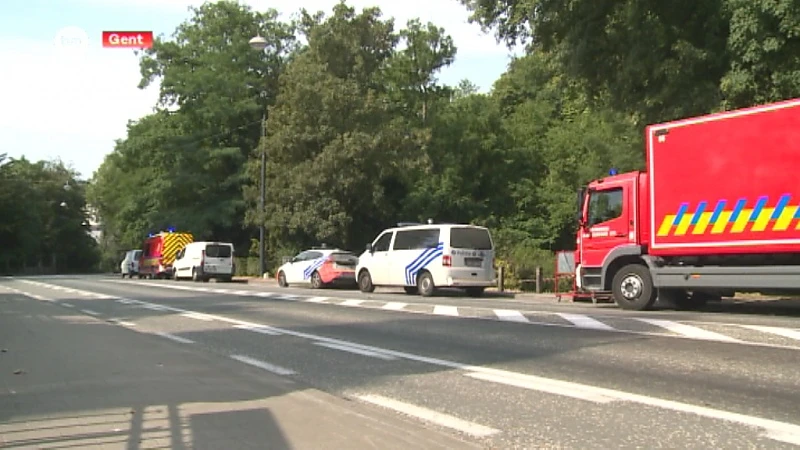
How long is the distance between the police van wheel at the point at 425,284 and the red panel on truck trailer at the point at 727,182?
27.5 feet

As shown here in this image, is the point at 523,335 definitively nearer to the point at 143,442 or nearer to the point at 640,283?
the point at 640,283

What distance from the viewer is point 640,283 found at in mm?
15391

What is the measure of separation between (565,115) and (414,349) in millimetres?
43538

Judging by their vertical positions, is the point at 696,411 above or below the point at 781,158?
below

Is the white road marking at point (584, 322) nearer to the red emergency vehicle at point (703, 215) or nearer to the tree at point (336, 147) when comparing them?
the red emergency vehicle at point (703, 215)

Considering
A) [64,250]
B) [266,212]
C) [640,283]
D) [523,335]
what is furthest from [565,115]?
[64,250]

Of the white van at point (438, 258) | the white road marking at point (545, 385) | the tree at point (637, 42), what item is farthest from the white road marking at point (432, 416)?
the white van at point (438, 258)

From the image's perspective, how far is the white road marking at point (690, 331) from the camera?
1031 cm

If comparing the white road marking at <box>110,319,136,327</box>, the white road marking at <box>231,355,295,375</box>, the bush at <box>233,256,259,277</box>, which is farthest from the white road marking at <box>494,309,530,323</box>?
the bush at <box>233,256,259,277</box>

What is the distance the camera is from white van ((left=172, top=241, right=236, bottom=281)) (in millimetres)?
36969

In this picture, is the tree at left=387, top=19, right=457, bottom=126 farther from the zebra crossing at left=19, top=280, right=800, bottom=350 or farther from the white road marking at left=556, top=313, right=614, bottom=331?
the white road marking at left=556, top=313, right=614, bottom=331

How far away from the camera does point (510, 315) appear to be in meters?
14.4

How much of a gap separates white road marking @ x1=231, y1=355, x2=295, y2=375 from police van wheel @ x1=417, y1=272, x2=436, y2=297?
12696 millimetres

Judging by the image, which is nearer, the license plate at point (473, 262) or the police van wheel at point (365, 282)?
the license plate at point (473, 262)
